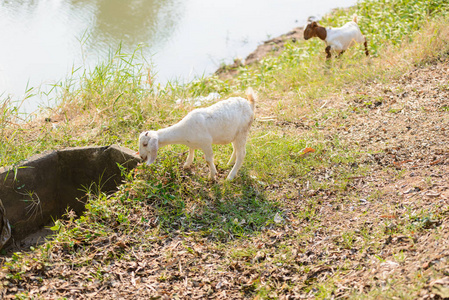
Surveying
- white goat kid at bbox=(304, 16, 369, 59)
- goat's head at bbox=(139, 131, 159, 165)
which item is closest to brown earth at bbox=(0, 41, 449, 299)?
goat's head at bbox=(139, 131, 159, 165)

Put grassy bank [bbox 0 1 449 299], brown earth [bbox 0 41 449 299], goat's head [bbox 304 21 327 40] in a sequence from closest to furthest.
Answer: brown earth [bbox 0 41 449 299] < grassy bank [bbox 0 1 449 299] < goat's head [bbox 304 21 327 40]

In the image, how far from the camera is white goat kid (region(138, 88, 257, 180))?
4535 millimetres

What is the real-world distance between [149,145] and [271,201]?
1.44 meters

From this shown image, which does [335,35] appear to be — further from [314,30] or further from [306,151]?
[306,151]

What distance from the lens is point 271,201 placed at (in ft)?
15.6

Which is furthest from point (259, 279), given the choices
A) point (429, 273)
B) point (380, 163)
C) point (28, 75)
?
point (28, 75)

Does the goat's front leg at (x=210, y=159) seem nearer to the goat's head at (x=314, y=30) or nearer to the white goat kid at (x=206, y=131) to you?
the white goat kid at (x=206, y=131)

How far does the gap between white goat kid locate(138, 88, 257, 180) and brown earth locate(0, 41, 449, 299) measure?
825mm

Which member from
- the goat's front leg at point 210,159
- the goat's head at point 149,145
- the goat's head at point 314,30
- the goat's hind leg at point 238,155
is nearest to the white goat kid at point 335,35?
the goat's head at point 314,30

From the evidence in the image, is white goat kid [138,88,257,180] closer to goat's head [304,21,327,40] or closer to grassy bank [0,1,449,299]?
grassy bank [0,1,449,299]

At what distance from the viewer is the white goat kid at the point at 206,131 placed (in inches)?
179

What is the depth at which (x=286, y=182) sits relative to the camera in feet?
16.6

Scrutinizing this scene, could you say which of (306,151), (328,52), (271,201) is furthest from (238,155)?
(328,52)

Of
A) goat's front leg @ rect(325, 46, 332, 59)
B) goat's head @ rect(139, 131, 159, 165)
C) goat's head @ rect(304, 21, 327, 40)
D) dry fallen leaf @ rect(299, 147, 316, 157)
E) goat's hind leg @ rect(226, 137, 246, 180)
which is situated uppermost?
goat's head @ rect(304, 21, 327, 40)
